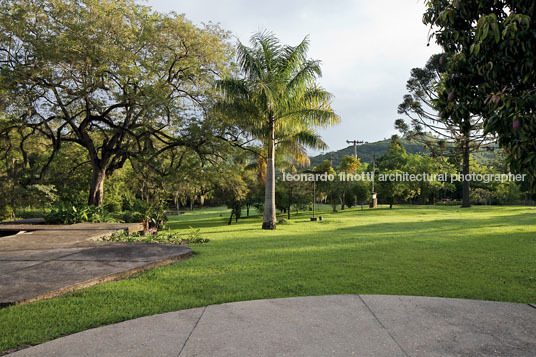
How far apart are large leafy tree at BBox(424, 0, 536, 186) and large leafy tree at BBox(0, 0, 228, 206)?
515 inches

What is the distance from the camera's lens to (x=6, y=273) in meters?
5.61

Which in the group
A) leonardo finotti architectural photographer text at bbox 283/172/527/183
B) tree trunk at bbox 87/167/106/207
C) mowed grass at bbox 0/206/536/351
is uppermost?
leonardo finotti architectural photographer text at bbox 283/172/527/183

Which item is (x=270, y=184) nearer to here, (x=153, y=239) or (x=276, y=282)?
(x=153, y=239)

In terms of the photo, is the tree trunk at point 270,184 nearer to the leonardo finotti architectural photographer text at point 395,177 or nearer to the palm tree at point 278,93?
the palm tree at point 278,93

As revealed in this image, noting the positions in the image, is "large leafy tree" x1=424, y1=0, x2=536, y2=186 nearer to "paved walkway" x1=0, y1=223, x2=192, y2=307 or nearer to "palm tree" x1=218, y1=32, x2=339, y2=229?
"paved walkway" x1=0, y1=223, x2=192, y2=307

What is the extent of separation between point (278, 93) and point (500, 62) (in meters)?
12.9

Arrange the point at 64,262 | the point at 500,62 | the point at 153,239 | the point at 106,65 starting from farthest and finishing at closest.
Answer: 1. the point at 106,65
2. the point at 153,239
3. the point at 64,262
4. the point at 500,62

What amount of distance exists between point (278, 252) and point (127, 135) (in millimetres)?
12894

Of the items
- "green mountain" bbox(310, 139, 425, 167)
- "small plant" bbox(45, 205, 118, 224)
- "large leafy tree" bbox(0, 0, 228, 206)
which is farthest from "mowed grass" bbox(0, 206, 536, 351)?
"green mountain" bbox(310, 139, 425, 167)

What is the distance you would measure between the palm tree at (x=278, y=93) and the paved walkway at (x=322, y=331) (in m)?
13.1

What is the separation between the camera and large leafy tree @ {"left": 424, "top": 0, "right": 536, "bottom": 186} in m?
3.33

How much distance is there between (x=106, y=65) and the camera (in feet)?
47.4

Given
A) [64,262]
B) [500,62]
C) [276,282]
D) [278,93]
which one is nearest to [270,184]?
[278,93]

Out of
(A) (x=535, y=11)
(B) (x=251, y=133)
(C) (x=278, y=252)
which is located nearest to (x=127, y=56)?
(B) (x=251, y=133)
